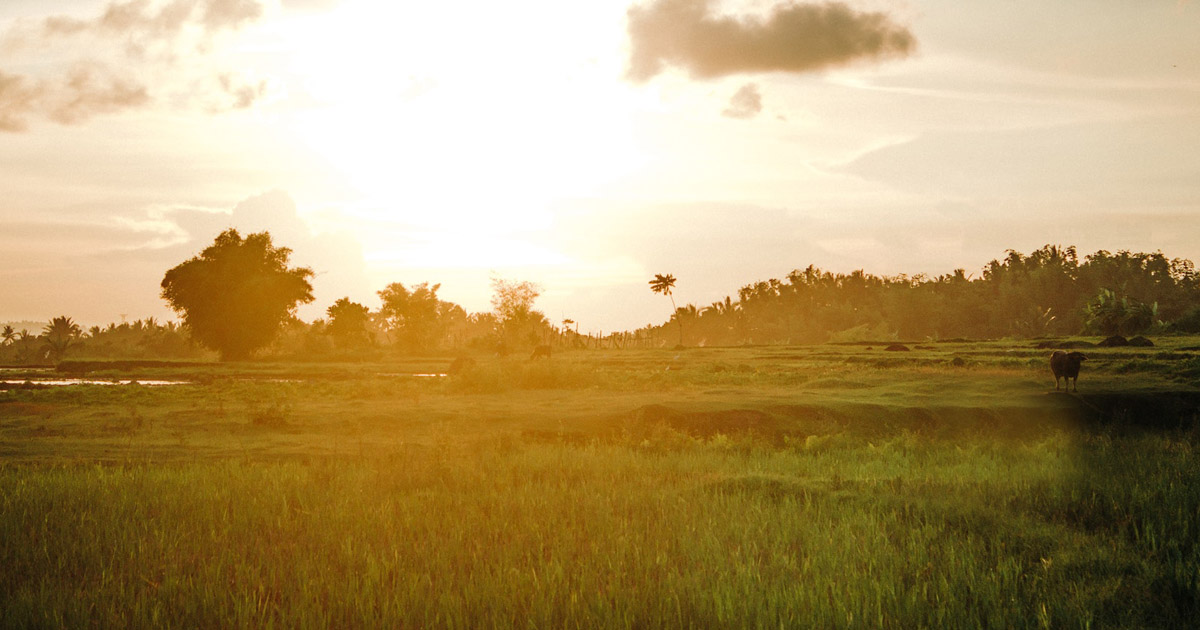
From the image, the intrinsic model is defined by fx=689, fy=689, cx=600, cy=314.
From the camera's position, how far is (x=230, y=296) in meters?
57.6

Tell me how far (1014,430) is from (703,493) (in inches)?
478

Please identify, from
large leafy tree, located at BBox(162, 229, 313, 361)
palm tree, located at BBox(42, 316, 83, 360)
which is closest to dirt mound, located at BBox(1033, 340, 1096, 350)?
large leafy tree, located at BBox(162, 229, 313, 361)

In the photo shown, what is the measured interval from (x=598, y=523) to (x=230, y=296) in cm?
5871

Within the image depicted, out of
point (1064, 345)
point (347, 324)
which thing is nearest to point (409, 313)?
point (347, 324)

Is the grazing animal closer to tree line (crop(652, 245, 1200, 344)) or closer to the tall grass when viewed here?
the tall grass

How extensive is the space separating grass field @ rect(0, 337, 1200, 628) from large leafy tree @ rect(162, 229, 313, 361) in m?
43.9

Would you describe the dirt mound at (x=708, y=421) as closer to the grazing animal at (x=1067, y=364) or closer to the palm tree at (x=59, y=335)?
the grazing animal at (x=1067, y=364)

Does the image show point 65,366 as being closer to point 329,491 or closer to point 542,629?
point 329,491

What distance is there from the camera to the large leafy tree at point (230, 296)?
57.5 metres

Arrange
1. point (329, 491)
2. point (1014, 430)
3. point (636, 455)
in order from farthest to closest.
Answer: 1. point (1014, 430)
2. point (636, 455)
3. point (329, 491)

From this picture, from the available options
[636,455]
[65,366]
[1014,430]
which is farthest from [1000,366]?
[65,366]

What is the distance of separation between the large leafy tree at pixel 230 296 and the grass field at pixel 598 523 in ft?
144

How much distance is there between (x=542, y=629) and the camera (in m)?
5.13

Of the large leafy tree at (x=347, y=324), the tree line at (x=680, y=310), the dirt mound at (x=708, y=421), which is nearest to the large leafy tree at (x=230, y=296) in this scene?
the tree line at (x=680, y=310)
